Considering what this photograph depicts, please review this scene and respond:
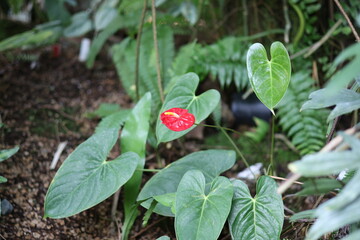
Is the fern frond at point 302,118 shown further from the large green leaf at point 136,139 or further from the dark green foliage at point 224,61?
the large green leaf at point 136,139

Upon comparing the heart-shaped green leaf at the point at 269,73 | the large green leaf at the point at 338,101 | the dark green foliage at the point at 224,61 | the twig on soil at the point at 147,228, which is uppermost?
the heart-shaped green leaf at the point at 269,73

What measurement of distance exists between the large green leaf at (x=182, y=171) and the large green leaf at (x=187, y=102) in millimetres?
195

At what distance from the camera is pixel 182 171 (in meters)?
1.54

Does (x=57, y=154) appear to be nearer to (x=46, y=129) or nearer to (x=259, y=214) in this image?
(x=46, y=129)

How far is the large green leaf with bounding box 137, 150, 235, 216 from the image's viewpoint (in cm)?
149

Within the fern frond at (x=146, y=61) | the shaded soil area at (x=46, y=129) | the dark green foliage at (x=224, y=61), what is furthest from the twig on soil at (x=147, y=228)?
the dark green foliage at (x=224, y=61)

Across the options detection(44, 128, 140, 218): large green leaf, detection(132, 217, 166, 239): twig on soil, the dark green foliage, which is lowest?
detection(132, 217, 166, 239): twig on soil

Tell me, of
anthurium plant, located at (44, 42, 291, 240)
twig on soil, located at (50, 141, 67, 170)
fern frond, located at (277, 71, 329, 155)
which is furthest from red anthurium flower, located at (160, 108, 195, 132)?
fern frond, located at (277, 71, 329, 155)

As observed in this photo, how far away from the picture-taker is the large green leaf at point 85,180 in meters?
1.34

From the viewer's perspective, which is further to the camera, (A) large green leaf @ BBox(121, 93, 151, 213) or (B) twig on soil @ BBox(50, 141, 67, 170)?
(B) twig on soil @ BBox(50, 141, 67, 170)

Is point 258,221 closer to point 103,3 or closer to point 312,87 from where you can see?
point 312,87

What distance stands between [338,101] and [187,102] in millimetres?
526

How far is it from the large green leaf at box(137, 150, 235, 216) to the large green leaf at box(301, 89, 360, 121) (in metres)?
0.45

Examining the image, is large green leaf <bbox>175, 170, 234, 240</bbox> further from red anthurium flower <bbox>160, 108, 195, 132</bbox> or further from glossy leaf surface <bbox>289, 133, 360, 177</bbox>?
glossy leaf surface <bbox>289, 133, 360, 177</bbox>
